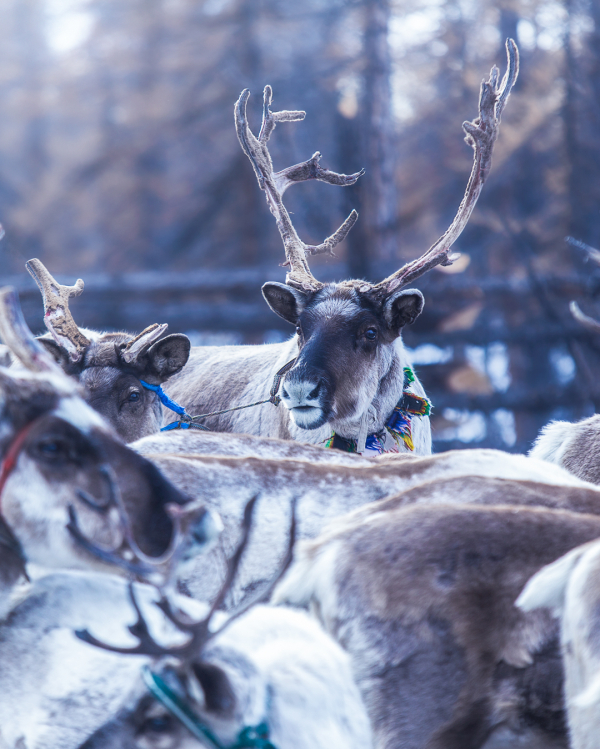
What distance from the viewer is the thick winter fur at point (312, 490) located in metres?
2.65

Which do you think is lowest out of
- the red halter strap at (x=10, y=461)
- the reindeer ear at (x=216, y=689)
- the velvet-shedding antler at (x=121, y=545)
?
the reindeer ear at (x=216, y=689)

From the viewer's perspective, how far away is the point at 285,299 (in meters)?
4.93

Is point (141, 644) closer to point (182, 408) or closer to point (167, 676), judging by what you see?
point (167, 676)

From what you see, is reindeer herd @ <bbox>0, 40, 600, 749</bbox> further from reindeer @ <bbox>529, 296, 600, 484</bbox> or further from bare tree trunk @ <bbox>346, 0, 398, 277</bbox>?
bare tree trunk @ <bbox>346, 0, 398, 277</bbox>

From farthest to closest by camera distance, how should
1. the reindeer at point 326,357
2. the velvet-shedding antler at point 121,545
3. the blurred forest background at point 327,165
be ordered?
1. the blurred forest background at point 327,165
2. the reindeer at point 326,357
3. the velvet-shedding antler at point 121,545

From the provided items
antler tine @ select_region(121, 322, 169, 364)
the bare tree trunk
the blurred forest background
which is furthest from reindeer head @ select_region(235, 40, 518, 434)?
the bare tree trunk

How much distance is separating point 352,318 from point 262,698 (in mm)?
2971

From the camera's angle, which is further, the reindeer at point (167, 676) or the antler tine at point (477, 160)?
the antler tine at point (477, 160)

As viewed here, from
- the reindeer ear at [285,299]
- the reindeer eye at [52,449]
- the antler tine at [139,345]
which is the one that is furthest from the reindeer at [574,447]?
the reindeer eye at [52,449]

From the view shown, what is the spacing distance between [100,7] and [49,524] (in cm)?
1909

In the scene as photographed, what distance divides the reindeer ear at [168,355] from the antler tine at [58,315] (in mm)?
375

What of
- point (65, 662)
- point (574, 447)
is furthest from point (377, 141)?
point (65, 662)

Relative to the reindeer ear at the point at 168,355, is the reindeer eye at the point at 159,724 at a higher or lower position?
lower

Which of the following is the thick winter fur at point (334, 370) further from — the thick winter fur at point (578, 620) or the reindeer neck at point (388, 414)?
the thick winter fur at point (578, 620)
